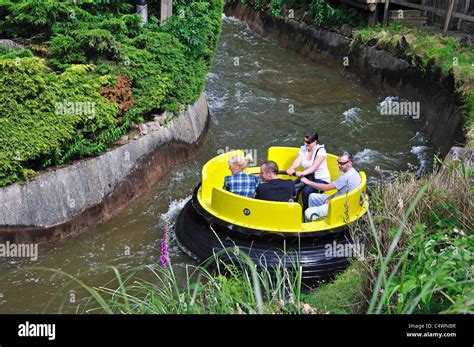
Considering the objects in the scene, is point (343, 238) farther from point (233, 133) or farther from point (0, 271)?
point (233, 133)

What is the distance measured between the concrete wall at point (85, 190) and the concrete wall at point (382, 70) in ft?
17.4

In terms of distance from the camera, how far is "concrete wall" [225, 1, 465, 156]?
12250 millimetres

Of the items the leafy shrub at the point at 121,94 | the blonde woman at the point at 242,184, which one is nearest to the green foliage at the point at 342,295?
the blonde woman at the point at 242,184

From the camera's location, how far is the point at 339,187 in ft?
25.5

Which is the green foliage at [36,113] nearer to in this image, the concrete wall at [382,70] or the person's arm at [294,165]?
the person's arm at [294,165]

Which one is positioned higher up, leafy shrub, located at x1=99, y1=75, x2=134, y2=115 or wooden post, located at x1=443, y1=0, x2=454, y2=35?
wooden post, located at x1=443, y1=0, x2=454, y2=35

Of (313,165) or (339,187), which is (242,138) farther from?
(339,187)

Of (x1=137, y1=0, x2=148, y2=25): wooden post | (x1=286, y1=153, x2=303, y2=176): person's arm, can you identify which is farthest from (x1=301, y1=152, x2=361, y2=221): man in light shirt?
(x1=137, y1=0, x2=148, y2=25): wooden post

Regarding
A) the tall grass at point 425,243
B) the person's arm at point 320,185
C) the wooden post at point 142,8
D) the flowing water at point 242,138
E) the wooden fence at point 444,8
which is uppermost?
the wooden fence at point 444,8

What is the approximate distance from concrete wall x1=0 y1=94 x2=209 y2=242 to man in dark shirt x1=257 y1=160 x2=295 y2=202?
110 inches

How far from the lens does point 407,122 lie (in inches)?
547

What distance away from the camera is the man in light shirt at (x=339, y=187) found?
7672 mm

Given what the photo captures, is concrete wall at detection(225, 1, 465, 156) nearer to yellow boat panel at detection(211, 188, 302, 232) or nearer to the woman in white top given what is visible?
the woman in white top

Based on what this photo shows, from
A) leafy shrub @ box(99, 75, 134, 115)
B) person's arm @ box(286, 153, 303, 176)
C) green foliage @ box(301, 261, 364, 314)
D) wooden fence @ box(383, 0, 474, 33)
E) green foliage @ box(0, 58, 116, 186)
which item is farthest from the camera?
wooden fence @ box(383, 0, 474, 33)
